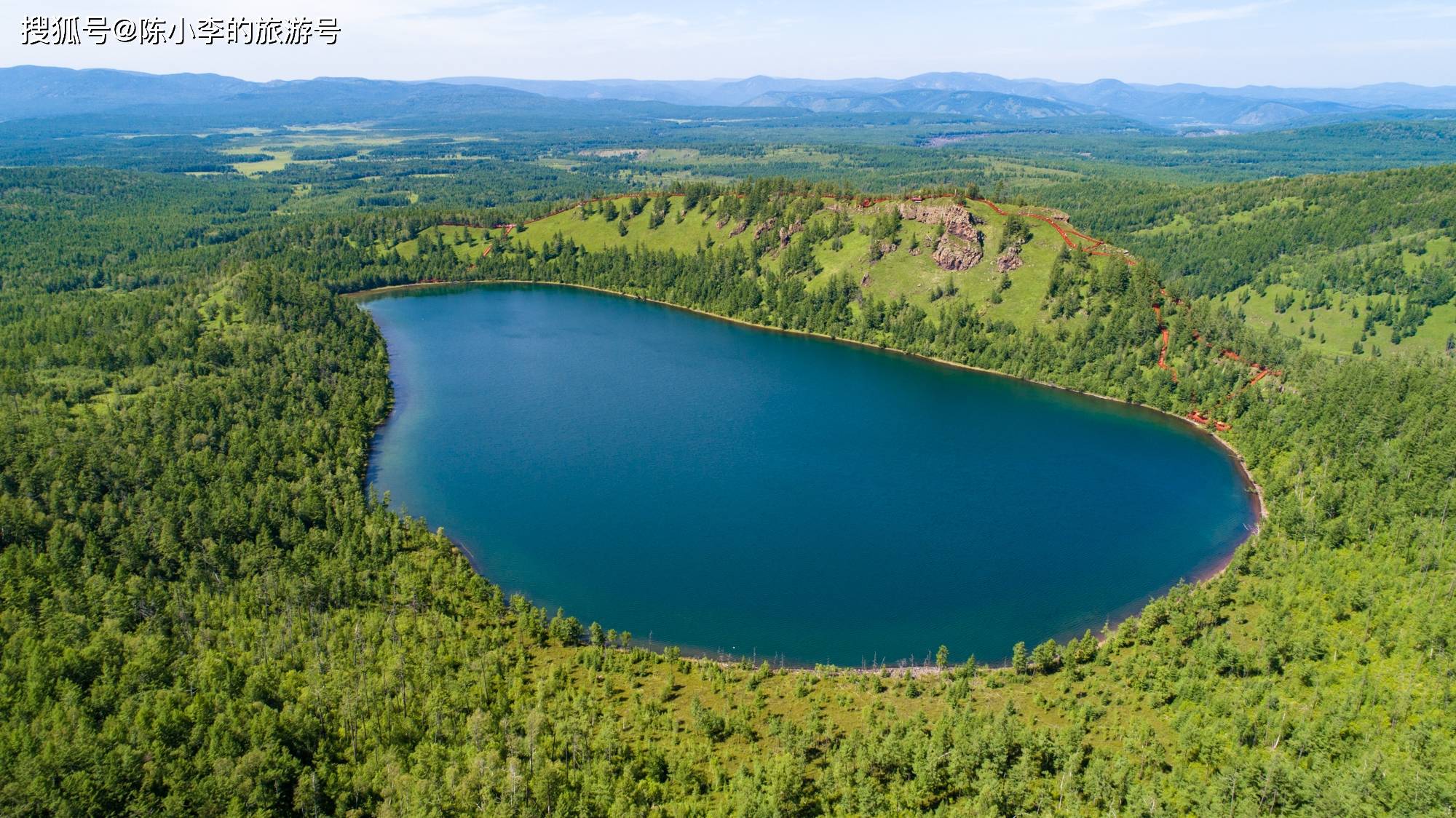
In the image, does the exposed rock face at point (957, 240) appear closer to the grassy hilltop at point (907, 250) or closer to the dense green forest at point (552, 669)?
the grassy hilltop at point (907, 250)

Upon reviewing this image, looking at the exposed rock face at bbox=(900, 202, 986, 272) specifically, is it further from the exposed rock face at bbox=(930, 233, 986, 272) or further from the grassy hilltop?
the grassy hilltop

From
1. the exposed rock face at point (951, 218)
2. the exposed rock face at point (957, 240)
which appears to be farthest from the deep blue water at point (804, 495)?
the exposed rock face at point (951, 218)

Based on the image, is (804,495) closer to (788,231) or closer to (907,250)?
(907,250)

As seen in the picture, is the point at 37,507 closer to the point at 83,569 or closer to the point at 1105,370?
the point at 83,569

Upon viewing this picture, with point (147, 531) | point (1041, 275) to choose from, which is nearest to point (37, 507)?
point (147, 531)

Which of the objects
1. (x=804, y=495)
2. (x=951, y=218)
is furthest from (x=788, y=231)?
(x=804, y=495)
